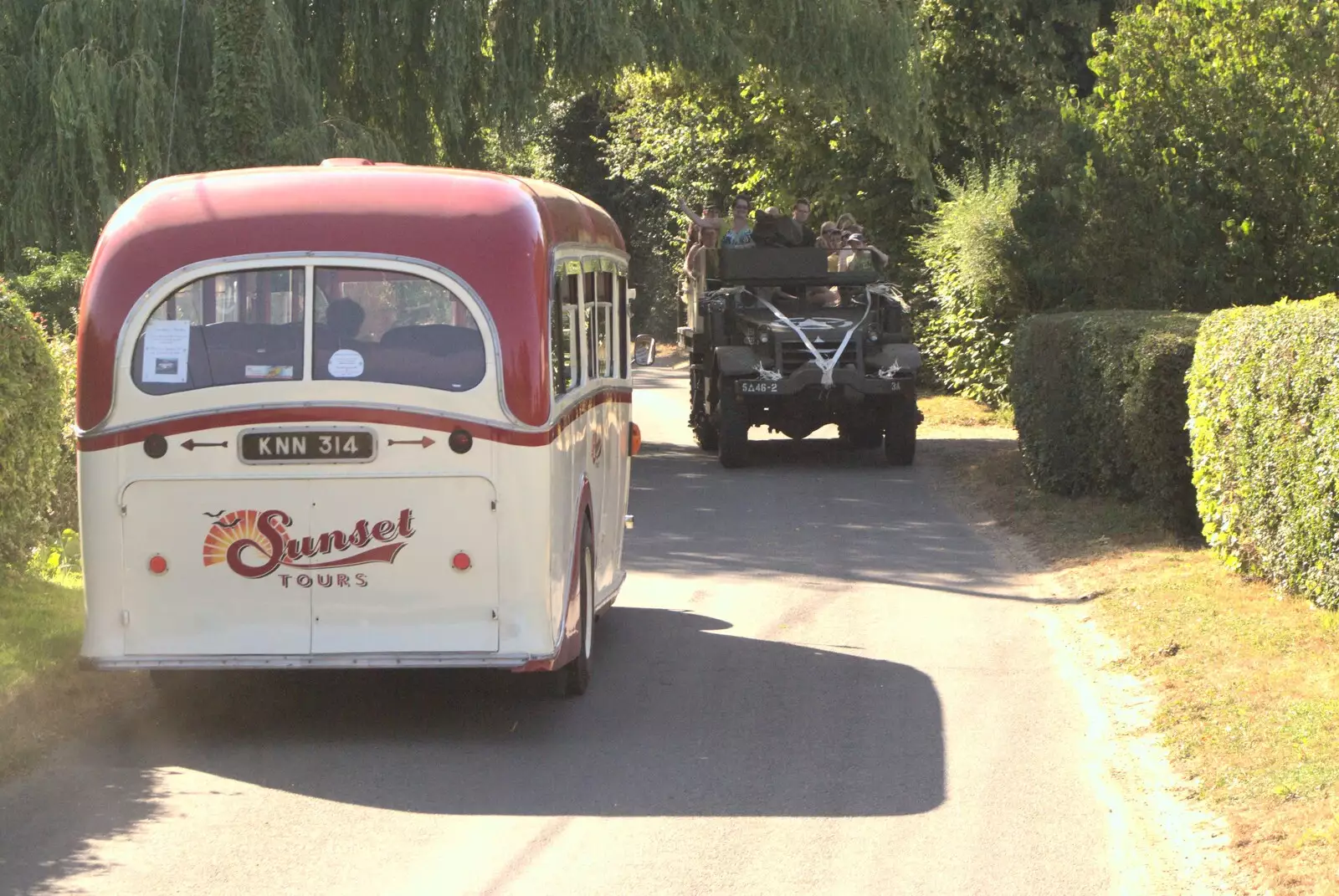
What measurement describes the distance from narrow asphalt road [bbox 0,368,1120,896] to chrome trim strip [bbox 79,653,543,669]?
37cm

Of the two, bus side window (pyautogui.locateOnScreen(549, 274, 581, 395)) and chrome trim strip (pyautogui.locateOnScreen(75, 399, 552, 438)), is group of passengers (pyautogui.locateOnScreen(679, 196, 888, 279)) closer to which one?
bus side window (pyautogui.locateOnScreen(549, 274, 581, 395))

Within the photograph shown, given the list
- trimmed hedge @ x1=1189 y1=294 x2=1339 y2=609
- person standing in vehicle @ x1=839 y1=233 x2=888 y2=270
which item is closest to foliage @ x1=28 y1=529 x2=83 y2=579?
trimmed hedge @ x1=1189 y1=294 x2=1339 y2=609

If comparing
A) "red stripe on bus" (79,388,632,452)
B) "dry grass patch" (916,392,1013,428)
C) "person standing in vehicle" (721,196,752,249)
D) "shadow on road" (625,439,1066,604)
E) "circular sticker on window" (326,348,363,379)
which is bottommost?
"shadow on road" (625,439,1066,604)

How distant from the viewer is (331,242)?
24.5 feet

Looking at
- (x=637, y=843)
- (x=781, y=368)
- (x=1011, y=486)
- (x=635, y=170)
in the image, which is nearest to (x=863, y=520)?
(x=1011, y=486)

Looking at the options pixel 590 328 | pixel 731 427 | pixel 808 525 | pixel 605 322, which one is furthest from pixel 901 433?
pixel 590 328

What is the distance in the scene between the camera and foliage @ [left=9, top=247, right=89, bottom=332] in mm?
19500

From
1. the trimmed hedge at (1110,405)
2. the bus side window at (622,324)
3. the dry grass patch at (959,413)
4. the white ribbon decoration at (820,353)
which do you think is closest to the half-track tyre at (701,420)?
the white ribbon decoration at (820,353)

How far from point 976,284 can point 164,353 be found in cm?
1876

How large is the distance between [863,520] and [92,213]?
786cm

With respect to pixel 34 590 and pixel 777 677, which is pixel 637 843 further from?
pixel 34 590

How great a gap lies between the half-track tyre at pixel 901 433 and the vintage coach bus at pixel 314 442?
1117cm

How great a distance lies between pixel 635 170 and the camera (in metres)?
39.6

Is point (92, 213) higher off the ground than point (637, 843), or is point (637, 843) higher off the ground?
point (92, 213)
